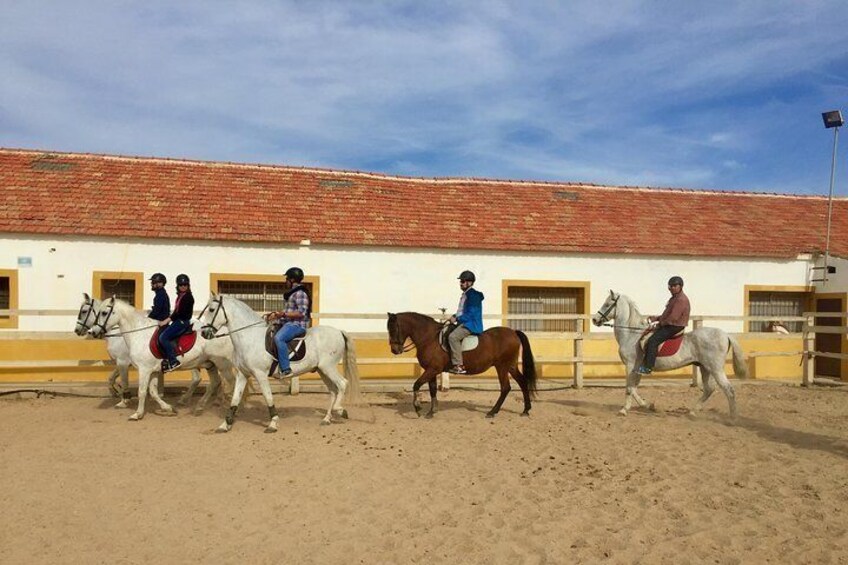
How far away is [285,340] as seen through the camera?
9.16m

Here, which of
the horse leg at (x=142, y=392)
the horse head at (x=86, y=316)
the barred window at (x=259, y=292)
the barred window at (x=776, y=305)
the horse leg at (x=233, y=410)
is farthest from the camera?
the barred window at (x=776, y=305)

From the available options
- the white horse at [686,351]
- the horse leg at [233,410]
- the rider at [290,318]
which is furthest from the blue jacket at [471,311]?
the horse leg at [233,410]

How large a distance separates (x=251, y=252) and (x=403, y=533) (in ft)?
30.1

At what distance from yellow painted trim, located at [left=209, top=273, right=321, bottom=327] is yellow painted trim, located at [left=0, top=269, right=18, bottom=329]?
3.53 m

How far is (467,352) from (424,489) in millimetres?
3872

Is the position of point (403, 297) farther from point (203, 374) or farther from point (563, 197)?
point (563, 197)

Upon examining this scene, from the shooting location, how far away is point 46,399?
37.5 feet

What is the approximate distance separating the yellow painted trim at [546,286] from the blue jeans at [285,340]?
602 cm

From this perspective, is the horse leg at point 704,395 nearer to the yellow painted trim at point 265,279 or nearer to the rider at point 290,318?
the rider at point 290,318

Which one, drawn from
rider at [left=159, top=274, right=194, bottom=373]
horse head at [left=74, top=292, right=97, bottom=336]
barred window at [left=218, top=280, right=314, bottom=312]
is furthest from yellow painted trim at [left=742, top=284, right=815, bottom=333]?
horse head at [left=74, top=292, right=97, bottom=336]

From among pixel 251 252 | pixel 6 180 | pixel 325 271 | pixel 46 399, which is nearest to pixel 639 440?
pixel 325 271

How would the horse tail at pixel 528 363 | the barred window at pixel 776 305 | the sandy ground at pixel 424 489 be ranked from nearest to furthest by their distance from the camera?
1. the sandy ground at pixel 424 489
2. the horse tail at pixel 528 363
3. the barred window at pixel 776 305

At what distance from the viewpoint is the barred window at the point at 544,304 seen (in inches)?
587

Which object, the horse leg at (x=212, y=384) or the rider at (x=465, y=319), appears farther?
the horse leg at (x=212, y=384)
